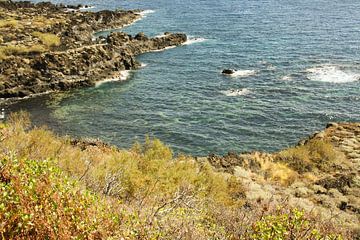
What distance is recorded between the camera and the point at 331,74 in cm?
6750

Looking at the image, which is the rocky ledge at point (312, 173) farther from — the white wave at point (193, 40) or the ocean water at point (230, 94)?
the white wave at point (193, 40)

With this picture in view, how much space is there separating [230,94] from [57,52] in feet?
104

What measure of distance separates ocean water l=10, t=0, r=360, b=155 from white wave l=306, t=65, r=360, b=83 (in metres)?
0.16

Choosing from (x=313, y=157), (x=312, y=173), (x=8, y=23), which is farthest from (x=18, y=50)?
(x=312, y=173)

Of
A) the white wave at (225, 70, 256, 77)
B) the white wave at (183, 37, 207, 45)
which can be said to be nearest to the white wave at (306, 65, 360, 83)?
the white wave at (225, 70, 256, 77)

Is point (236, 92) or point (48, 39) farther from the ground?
point (48, 39)

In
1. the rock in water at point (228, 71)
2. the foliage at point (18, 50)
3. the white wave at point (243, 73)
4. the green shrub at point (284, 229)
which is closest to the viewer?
the green shrub at point (284, 229)

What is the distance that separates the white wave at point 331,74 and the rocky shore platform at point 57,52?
32938 mm

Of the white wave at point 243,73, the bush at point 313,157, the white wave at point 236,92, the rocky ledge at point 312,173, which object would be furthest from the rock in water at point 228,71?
the bush at point 313,157

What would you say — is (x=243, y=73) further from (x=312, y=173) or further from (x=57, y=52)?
(x=312, y=173)

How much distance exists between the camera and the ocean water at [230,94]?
169 ft

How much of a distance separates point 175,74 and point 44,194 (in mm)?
63155

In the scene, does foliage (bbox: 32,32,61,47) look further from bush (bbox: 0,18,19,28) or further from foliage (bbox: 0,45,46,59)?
bush (bbox: 0,18,19,28)

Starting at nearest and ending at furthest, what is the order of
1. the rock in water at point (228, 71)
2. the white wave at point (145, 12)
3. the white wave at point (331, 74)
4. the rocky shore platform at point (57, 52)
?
the rocky shore platform at point (57, 52)
the white wave at point (331, 74)
the rock in water at point (228, 71)
the white wave at point (145, 12)
